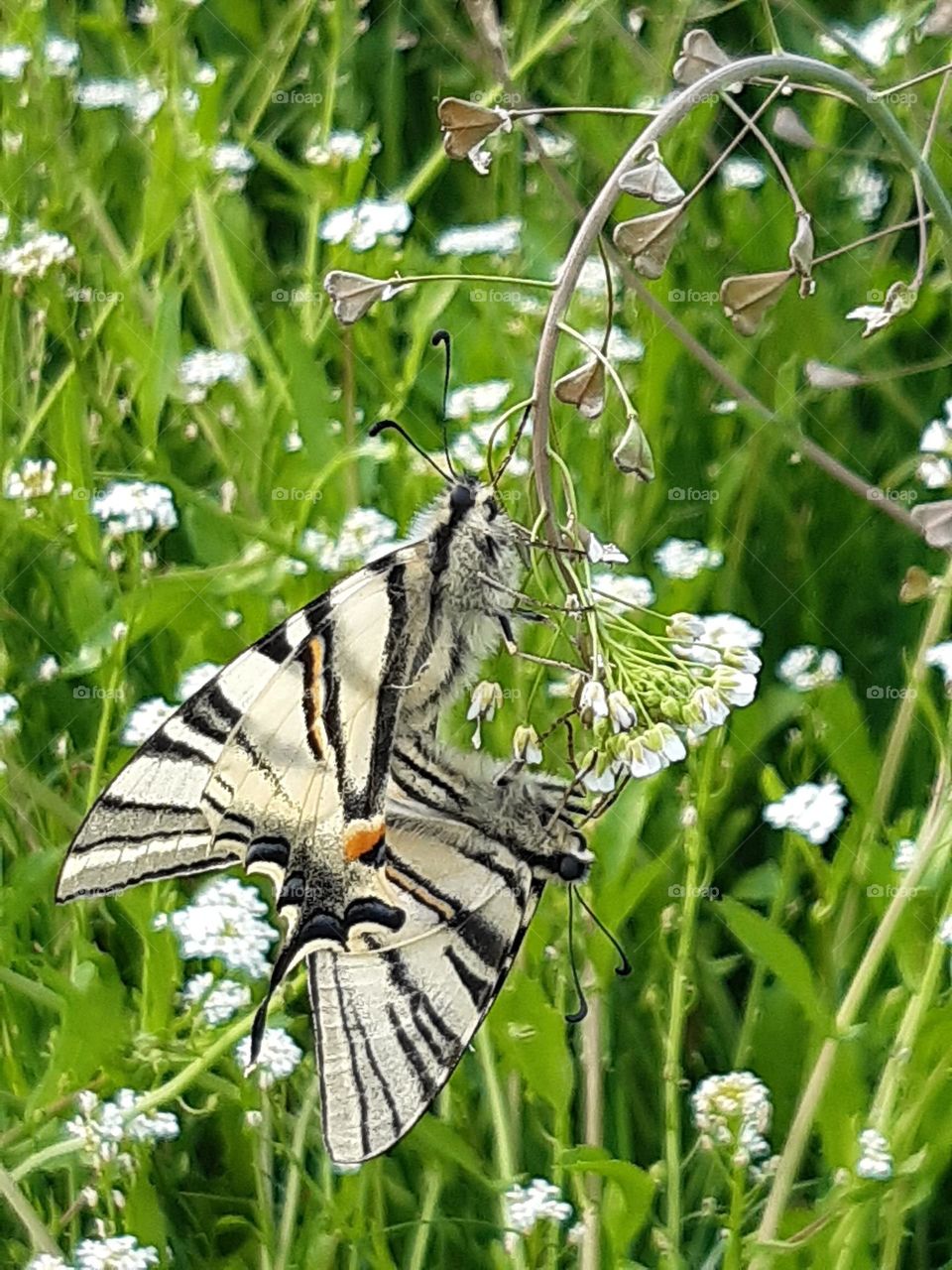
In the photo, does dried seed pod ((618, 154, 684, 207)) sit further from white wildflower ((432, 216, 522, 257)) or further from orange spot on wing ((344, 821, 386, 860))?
white wildflower ((432, 216, 522, 257))

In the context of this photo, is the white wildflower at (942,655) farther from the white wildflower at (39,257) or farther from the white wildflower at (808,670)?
the white wildflower at (39,257)

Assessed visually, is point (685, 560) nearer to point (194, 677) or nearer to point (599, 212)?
point (194, 677)

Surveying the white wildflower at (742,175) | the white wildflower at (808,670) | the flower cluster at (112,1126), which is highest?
the white wildflower at (742,175)

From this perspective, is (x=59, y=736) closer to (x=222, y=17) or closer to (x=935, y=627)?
(x=935, y=627)

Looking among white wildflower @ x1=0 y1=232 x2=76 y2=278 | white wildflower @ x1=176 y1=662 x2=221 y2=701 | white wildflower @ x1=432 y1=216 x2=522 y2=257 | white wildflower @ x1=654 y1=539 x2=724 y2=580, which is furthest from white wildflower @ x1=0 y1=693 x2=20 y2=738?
white wildflower @ x1=432 y1=216 x2=522 y2=257

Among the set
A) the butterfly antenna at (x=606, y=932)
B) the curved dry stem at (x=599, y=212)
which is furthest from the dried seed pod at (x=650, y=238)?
the butterfly antenna at (x=606, y=932)

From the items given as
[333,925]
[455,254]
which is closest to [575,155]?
[455,254]
